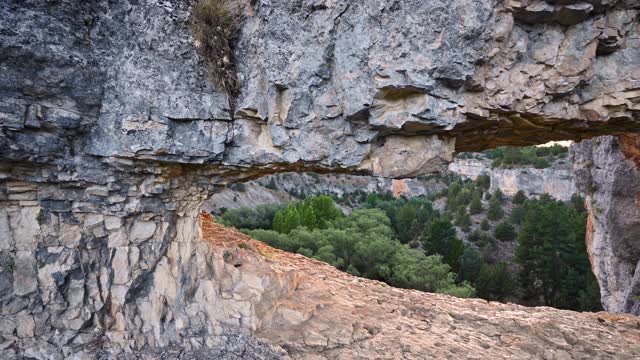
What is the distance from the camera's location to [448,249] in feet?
82.2

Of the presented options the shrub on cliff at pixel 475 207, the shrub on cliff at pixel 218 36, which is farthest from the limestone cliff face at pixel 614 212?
the shrub on cliff at pixel 475 207

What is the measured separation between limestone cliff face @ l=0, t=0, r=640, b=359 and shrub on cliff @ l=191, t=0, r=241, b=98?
13 cm

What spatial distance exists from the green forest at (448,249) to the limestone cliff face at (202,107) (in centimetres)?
1126

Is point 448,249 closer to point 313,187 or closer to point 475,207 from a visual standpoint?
point 475,207

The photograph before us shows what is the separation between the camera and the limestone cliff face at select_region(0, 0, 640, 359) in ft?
15.5

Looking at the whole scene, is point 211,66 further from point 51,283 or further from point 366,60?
point 51,283

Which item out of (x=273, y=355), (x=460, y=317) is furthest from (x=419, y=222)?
(x=273, y=355)

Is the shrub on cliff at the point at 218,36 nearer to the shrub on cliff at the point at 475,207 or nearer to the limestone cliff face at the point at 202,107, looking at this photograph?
the limestone cliff face at the point at 202,107

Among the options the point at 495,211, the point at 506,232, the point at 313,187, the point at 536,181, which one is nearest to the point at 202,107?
the point at 506,232

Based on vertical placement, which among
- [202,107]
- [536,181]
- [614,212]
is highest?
[536,181]

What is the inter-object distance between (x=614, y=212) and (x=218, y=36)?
1038 centimetres

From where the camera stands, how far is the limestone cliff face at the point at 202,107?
4734 millimetres

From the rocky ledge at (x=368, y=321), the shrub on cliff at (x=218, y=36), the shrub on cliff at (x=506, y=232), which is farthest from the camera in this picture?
the shrub on cliff at (x=506, y=232)

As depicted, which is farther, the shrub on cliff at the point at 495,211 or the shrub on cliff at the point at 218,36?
the shrub on cliff at the point at 495,211
